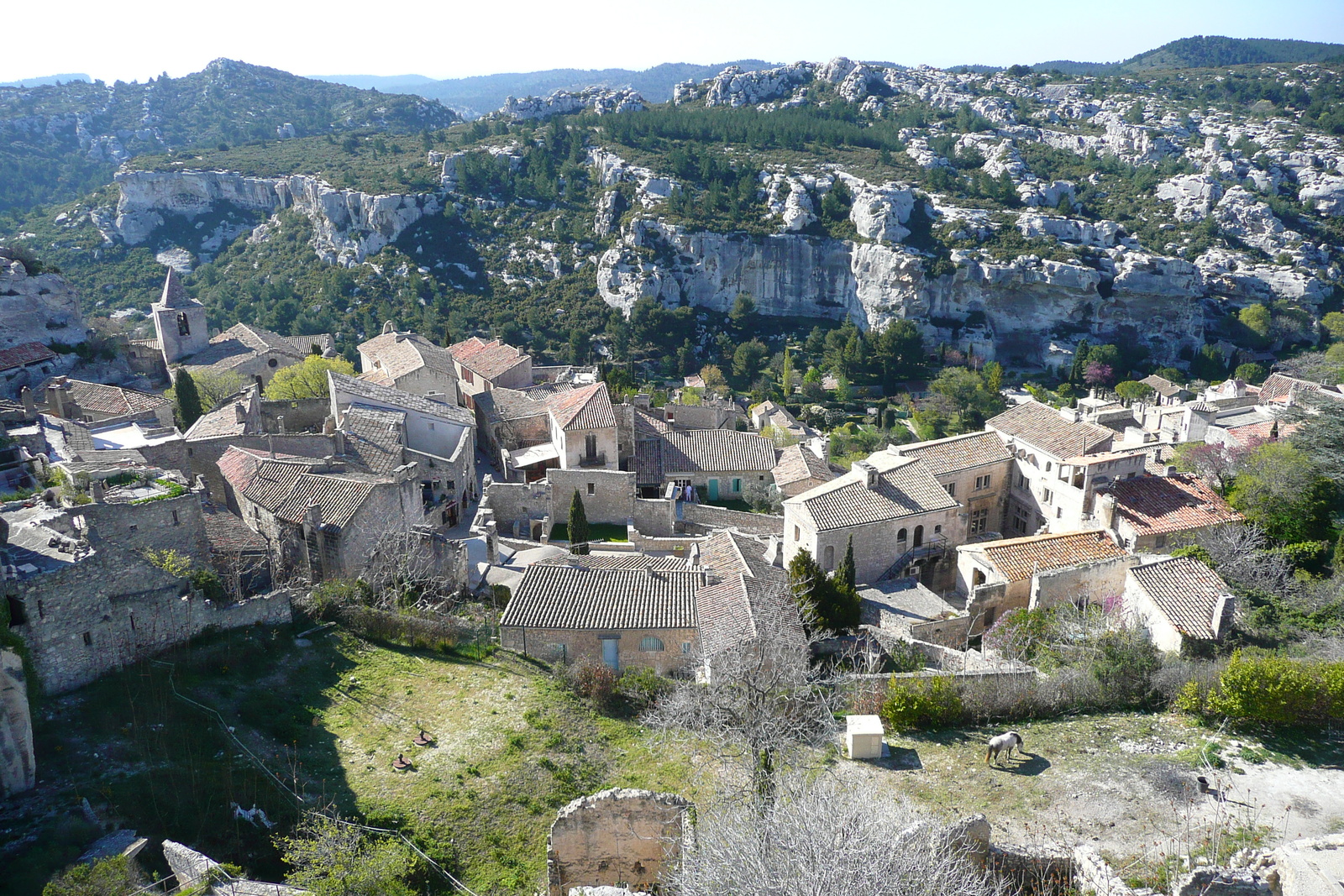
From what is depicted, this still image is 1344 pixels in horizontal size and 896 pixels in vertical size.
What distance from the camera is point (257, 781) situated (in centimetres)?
1526

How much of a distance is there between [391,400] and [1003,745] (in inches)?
1086

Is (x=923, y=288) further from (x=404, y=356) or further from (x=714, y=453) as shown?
(x=404, y=356)

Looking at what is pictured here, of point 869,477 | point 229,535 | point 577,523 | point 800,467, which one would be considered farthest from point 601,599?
point 800,467

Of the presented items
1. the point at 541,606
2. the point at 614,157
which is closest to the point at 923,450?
the point at 541,606

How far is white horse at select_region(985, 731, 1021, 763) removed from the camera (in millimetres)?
16609

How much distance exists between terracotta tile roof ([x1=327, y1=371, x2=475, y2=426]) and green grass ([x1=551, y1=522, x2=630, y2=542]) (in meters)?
6.00

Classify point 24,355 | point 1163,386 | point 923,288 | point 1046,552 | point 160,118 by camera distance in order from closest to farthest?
1. point 1046,552
2. point 24,355
3. point 1163,386
4. point 923,288
5. point 160,118

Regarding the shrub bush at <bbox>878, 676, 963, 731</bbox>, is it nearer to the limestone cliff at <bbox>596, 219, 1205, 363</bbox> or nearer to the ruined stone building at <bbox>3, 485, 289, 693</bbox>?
the ruined stone building at <bbox>3, 485, 289, 693</bbox>

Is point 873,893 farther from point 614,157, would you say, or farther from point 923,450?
point 614,157

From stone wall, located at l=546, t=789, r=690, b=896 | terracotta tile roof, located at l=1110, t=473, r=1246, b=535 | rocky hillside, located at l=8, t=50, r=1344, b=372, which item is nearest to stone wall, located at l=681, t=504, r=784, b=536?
terracotta tile roof, located at l=1110, t=473, r=1246, b=535

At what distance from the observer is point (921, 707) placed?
1855 centimetres

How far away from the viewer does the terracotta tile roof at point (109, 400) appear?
34.1 metres

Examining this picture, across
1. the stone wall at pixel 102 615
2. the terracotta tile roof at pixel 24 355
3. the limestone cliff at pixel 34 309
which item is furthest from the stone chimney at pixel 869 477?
the limestone cliff at pixel 34 309

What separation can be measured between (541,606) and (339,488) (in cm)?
736
